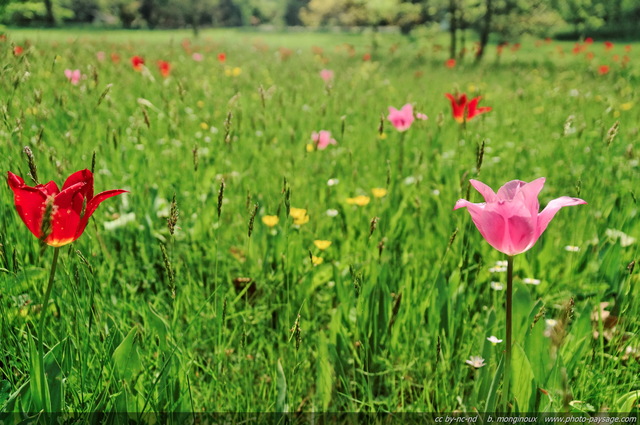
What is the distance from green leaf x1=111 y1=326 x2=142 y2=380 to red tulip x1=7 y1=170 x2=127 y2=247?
0.27 m

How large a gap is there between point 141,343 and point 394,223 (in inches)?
46.0

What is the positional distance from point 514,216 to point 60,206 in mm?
855

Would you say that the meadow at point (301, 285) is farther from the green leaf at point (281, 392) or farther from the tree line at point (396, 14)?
the tree line at point (396, 14)

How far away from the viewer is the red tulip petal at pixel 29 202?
88 centimetres

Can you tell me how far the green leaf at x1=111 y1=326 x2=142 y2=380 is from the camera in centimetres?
106

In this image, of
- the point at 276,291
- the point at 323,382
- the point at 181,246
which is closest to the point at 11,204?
the point at 181,246

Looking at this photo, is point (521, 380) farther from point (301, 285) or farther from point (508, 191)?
point (301, 285)

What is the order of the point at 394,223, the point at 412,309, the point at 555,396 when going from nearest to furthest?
the point at 555,396 → the point at 412,309 → the point at 394,223

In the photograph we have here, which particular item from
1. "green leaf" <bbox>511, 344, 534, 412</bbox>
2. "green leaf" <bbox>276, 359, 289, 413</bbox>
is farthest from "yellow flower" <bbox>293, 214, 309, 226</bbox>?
"green leaf" <bbox>511, 344, 534, 412</bbox>

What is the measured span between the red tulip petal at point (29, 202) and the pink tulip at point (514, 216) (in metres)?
0.79

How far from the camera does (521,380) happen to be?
112 centimetres

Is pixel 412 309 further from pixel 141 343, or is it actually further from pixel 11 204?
pixel 11 204

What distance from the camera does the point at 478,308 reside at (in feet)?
5.61

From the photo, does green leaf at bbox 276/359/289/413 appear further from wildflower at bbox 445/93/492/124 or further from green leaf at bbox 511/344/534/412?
wildflower at bbox 445/93/492/124
